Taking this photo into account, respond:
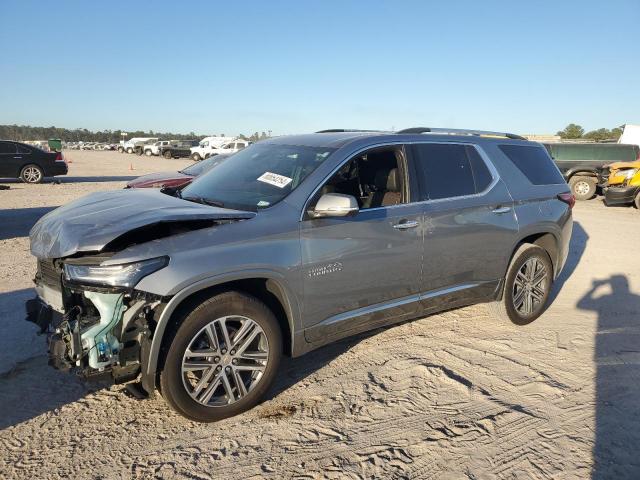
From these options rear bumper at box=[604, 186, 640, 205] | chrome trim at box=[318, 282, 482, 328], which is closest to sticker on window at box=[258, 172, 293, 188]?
chrome trim at box=[318, 282, 482, 328]

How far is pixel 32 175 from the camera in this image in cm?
1856

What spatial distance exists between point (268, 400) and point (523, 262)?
2974mm

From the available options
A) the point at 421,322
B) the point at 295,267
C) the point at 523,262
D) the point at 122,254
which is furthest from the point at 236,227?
the point at 523,262

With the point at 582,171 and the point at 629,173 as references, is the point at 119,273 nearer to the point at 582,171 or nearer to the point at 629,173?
the point at 629,173

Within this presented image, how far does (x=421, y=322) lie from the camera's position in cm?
521

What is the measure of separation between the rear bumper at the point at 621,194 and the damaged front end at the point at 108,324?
50.7 ft

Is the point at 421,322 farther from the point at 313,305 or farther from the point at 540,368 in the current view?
the point at 313,305

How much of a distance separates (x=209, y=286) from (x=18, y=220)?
30.1 feet

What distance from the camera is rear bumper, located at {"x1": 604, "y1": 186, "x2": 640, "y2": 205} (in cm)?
1478

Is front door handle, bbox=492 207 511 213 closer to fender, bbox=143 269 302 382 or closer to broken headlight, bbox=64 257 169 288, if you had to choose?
fender, bbox=143 269 302 382

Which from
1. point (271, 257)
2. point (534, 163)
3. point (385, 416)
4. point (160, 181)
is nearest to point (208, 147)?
point (160, 181)

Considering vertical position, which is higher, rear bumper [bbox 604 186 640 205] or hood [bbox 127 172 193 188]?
hood [bbox 127 172 193 188]

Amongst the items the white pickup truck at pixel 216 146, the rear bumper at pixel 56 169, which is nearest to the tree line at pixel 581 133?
the white pickup truck at pixel 216 146

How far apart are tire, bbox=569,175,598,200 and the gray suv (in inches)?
570
